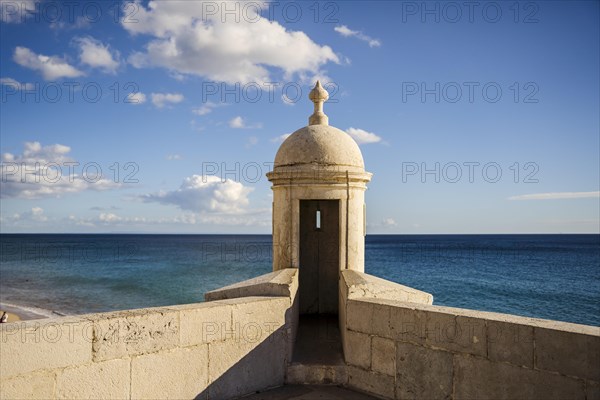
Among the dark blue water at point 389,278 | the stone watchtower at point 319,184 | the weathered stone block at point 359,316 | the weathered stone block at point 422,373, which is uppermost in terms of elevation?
the stone watchtower at point 319,184

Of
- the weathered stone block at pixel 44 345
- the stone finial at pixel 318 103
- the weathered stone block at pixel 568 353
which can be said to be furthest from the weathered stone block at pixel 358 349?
the stone finial at pixel 318 103

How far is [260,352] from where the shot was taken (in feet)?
14.1

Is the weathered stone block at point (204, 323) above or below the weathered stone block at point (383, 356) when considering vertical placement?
above

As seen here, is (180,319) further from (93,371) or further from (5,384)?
(5,384)

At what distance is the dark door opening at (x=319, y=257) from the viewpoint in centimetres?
770

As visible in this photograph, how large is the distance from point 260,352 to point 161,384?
3.20ft

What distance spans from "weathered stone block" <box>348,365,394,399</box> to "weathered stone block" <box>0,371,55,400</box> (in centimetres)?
256

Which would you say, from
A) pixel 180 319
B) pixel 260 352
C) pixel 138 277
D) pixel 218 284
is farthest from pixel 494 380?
pixel 138 277

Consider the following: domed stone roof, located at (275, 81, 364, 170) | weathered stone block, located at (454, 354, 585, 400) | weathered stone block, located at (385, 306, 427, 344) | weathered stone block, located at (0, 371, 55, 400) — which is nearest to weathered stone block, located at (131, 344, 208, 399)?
weathered stone block, located at (0, 371, 55, 400)

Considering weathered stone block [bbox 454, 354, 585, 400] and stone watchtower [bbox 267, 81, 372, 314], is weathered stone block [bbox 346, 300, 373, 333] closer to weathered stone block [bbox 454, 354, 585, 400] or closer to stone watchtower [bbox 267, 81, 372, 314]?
weathered stone block [bbox 454, 354, 585, 400]

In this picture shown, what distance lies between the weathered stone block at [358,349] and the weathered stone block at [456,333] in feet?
2.21

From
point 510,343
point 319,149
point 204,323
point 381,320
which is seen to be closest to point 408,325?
point 381,320

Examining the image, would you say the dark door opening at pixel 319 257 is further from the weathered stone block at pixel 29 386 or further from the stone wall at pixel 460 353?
the weathered stone block at pixel 29 386

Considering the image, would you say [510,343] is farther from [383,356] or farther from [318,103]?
[318,103]
